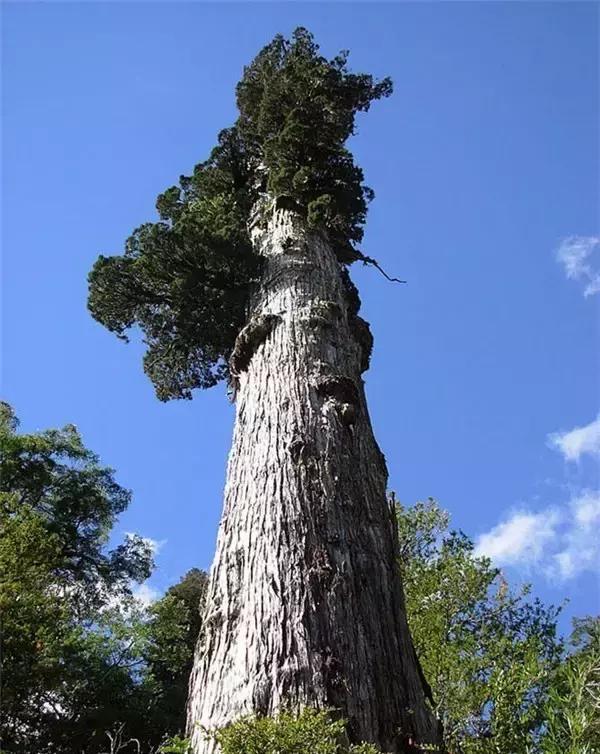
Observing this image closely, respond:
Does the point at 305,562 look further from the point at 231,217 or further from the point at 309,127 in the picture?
the point at 309,127

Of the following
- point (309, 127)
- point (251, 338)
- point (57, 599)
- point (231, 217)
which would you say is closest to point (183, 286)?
point (231, 217)

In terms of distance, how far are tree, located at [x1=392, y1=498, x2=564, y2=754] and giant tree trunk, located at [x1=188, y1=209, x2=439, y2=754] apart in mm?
386

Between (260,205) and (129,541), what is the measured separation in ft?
28.6

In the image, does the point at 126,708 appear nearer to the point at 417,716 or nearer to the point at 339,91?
the point at 417,716

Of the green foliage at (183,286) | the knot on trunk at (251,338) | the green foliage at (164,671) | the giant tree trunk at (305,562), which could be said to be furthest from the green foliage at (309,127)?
the green foliage at (164,671)

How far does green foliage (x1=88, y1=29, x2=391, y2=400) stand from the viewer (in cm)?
875

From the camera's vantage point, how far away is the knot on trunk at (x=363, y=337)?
298 inches

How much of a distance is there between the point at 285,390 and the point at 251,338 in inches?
39.7

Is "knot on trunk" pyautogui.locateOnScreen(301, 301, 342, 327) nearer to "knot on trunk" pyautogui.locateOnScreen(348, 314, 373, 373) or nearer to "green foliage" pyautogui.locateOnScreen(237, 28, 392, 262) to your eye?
"knot on trunk" pyautogui.locateOnScreen(348, 314, 373, 373)

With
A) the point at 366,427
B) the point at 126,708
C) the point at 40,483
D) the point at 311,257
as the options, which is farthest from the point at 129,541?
the point at 366,427

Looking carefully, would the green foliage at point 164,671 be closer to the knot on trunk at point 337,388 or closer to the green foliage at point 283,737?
the knot on trunk at point 337,388

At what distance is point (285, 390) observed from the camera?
19.2 feet

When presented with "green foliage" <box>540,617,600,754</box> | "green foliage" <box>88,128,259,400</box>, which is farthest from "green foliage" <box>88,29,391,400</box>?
"green foliage" <box>540,617,600,754</box>

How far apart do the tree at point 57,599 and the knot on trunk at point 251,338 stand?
403 cm
